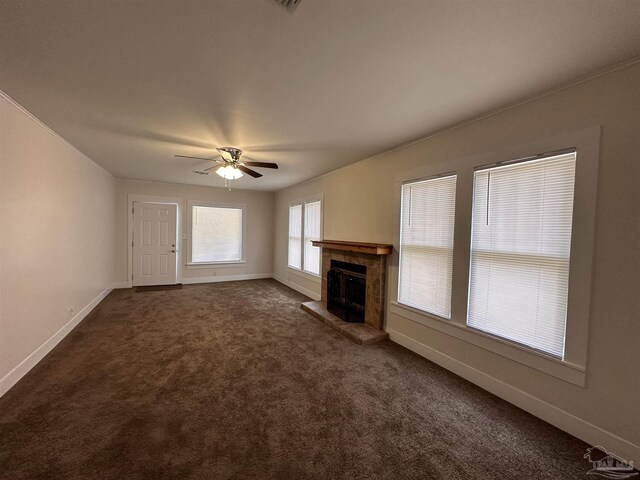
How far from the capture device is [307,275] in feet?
18.5

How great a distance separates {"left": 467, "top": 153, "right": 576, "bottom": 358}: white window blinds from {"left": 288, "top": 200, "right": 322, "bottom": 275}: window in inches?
125

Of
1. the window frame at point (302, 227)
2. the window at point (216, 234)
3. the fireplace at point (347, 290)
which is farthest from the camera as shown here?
the window at point (216, 234)

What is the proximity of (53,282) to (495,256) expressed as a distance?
470 cm

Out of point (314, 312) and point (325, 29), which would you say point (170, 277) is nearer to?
point (314, 312)

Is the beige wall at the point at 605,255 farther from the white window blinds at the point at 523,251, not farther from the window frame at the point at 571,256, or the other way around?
the white window blinds at the point at 523,251

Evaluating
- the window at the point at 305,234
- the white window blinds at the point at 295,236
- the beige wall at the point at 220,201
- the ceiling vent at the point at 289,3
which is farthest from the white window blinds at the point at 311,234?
the ceiling vent at the point at 289,3

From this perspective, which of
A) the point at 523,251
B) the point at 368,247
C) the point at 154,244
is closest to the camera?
the point at 523,251

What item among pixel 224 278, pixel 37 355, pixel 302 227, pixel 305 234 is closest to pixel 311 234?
pixel 305 234

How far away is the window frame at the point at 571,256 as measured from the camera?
1.79 m

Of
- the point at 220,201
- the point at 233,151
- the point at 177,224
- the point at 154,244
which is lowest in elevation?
the point at 154,244

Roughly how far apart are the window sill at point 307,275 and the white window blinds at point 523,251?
312 cm

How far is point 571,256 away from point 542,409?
3.97 ft

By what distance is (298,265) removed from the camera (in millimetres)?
6113

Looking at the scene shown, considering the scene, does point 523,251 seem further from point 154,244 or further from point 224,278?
point 154,244
